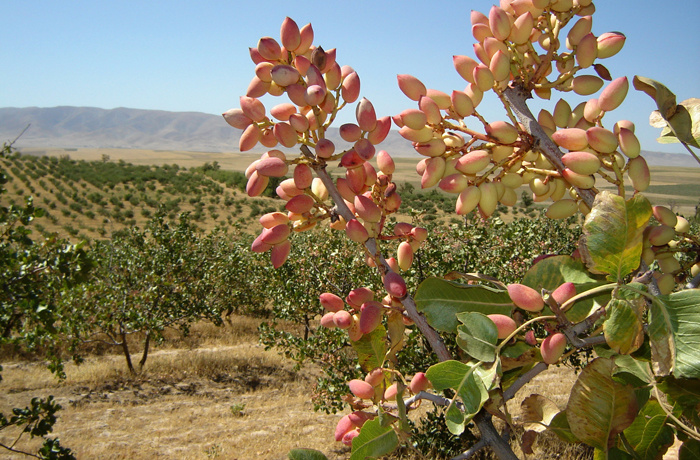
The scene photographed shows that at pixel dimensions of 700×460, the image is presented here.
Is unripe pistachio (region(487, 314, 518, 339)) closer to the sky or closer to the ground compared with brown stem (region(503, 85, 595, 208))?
closer to the ground

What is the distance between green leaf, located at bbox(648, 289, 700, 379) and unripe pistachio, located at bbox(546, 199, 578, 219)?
9.7 inches

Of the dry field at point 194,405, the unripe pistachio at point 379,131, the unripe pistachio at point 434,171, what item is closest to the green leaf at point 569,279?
the unripe pistachio at point 434,171

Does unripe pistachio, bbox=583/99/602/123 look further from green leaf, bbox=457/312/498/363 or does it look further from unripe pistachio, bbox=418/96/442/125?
green leaf, bbox=457/312/498/363

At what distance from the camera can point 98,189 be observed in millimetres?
37281

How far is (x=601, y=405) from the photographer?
625 millimetres

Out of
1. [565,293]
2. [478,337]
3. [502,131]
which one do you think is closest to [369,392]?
[478,337]

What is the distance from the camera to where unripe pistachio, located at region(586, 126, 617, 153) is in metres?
0.64

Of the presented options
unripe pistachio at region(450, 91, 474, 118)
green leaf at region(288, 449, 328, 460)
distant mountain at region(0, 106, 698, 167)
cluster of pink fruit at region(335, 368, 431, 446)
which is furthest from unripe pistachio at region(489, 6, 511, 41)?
distant mountain at region(0, 106, 698, 167)

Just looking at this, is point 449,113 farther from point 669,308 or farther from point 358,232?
point 669,308

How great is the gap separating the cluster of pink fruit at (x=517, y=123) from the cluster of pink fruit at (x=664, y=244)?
8 centimetres

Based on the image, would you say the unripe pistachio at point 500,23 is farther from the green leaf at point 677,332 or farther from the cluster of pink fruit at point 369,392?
the cluster of pink fruit at point 369,392

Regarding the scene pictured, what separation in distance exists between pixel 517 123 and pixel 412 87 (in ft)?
0.57

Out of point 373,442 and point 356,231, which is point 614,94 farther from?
point 373,442

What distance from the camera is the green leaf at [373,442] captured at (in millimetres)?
690
